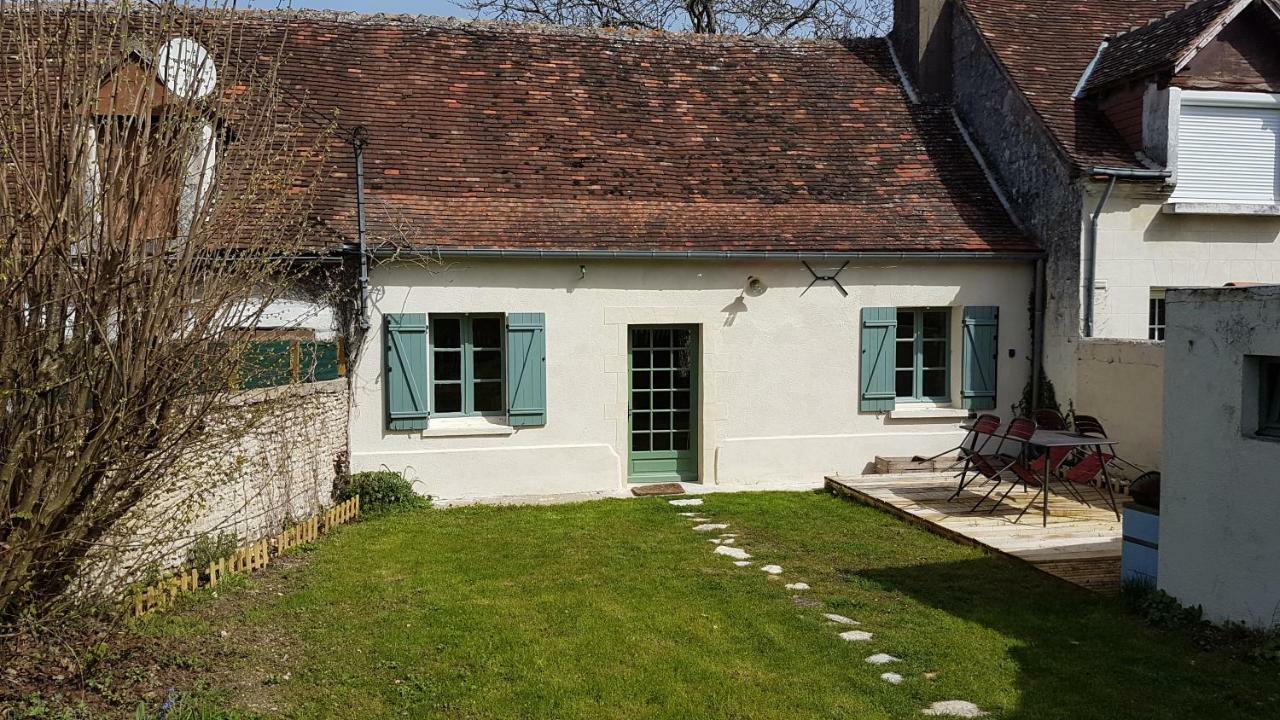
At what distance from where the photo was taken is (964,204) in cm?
1273

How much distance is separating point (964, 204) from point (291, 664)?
1008 cm

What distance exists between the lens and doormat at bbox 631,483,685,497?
11354mm

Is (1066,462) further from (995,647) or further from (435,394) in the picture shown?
(435,394)

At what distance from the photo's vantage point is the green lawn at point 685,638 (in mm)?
5156

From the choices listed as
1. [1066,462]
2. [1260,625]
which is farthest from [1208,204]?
[1260,625]

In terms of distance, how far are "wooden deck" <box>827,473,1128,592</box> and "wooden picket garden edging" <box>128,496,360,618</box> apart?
5.44 metres

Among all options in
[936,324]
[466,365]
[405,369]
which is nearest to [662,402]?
[466,365]

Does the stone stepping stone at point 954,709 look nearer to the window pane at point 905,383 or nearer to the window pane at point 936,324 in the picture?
the window pane at point 905,383

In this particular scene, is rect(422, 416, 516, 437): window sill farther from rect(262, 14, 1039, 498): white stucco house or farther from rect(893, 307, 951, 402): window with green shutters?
rect(893, 307, 951, 402): window with green shutters

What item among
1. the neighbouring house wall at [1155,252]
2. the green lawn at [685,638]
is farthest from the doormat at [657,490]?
the neighbouring house wall at [1155,252]

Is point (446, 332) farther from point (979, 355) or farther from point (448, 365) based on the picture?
point (979, 355)

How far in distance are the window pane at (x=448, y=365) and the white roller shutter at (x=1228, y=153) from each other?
873 centimetres

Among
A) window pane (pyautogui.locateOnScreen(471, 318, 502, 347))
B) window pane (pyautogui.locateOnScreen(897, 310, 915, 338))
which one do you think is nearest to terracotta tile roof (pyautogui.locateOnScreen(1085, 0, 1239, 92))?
window pane (pyautogui.locateOnScreen(897, 310, 915, 338))

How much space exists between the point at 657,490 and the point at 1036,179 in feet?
19.9
